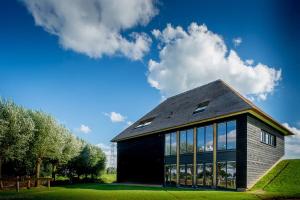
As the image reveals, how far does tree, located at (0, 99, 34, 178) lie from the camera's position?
27.7 metres

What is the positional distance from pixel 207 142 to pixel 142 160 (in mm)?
10410

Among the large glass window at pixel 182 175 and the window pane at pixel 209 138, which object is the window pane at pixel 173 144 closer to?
the large glass window at pixel 182 175

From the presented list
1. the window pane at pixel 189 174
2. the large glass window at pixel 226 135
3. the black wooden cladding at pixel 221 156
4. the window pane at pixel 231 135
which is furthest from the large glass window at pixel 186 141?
the window pane at pixel 231 135

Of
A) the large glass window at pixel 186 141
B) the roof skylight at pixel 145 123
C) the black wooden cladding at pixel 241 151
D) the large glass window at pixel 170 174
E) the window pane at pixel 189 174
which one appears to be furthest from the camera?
the roof skylight at pixel 145 123

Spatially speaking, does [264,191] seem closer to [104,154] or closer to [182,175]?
[182,175]

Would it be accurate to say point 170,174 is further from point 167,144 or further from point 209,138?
point 209,138

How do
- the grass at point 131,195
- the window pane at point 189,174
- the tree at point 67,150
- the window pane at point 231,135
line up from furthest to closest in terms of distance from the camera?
the tree at point 67,150 < the window pane at point 189,174 < the window pane at point 231,135 < the grass at point 131,195

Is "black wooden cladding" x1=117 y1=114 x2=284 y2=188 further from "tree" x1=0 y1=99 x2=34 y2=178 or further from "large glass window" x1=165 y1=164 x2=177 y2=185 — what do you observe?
"tree" x1=0 y1=99 x2=34 y2=178

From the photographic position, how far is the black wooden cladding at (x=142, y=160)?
30594 mm

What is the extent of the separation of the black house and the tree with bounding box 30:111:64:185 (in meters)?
7.44

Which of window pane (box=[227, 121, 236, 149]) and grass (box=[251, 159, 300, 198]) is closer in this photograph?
grass (box=[251, 159, 300, 198])

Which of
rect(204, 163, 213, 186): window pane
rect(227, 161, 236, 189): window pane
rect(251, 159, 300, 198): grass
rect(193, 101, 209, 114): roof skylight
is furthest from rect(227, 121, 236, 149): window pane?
rect(193, 101, 209, 114): roof skylight

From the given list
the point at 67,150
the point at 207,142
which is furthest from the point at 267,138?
the point at 67,150

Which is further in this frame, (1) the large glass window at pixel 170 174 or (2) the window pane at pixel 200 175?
(1) the large glass window at pixel 170 174
